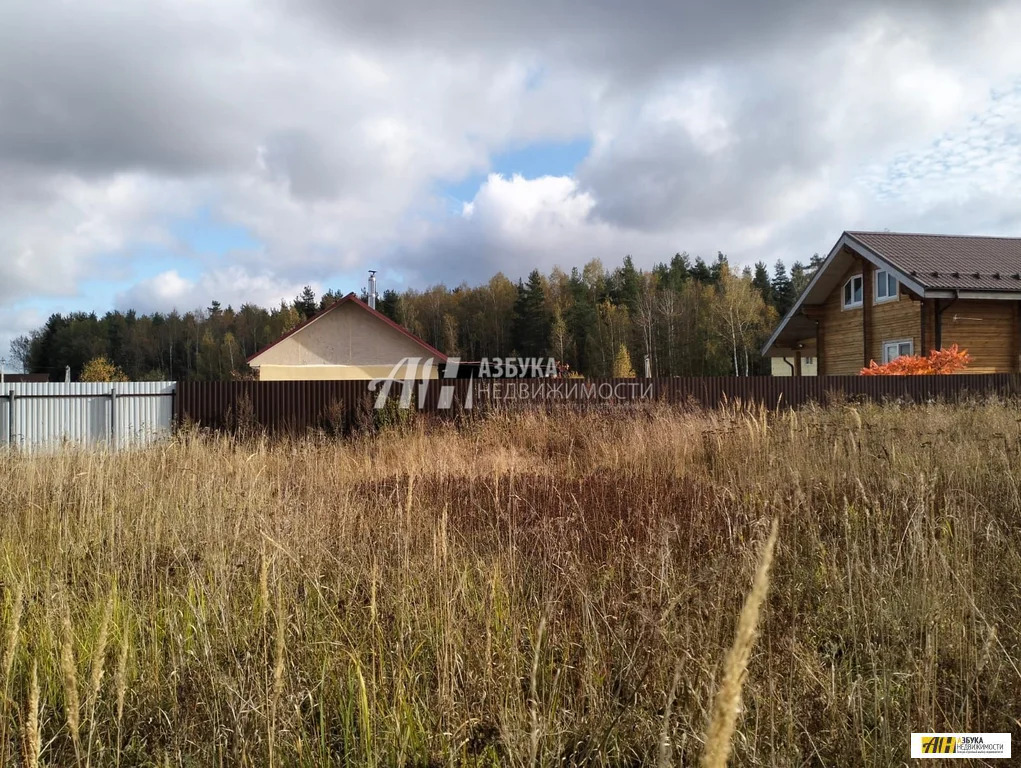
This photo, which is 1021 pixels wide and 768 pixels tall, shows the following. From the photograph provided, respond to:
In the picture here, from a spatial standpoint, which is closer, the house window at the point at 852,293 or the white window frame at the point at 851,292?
the white window frame at the point at 851,292

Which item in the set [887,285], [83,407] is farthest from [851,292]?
[83,407]

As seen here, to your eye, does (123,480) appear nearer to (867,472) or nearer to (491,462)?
(491,462)

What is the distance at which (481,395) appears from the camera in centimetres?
1368

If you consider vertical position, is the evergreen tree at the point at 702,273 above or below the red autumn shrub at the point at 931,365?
above

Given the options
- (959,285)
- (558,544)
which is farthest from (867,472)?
(959,285)

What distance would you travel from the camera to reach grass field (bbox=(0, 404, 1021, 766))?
5.95 ft

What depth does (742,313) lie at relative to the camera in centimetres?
4750

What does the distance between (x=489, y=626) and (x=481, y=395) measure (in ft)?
37.4

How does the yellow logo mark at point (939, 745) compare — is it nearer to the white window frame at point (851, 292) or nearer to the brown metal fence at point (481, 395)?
the brown metal fence at point (481, 395)

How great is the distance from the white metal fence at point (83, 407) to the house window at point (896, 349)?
68.7 feet

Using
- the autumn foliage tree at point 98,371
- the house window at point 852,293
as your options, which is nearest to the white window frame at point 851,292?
the house window at point 852,293

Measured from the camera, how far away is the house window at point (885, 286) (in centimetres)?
1926

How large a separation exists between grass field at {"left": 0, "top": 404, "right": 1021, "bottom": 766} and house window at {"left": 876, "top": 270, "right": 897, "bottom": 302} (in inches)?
682

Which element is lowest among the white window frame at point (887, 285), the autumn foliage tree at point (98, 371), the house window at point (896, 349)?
the house window at point (896, 349)
